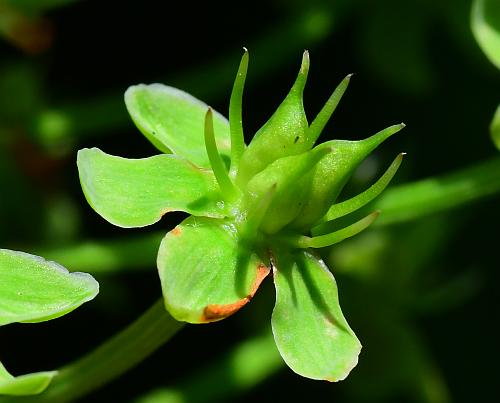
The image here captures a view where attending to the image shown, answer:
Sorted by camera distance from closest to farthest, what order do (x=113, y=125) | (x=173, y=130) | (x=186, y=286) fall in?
(x=186, y=286) < (x=173, y=130) < (x=113, y=125)

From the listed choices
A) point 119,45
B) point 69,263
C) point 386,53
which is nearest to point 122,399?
point 69,263

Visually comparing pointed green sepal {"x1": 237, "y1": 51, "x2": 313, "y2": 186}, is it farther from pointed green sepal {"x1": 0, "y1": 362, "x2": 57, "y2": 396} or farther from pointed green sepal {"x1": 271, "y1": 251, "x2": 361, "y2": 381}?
pointed green sepal {"x1": 0, "y1": 362, "x2": 57, "y2": 396}

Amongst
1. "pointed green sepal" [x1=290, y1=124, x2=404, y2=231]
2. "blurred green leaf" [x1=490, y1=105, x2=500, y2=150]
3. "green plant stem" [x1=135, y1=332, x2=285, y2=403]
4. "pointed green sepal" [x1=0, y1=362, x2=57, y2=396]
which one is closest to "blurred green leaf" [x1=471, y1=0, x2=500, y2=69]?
"blurred green leaf" [x1=490, y1=105, x2=500, y2=150]

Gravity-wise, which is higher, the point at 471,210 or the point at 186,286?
the point at 186,286

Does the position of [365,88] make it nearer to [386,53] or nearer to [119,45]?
[386,53]

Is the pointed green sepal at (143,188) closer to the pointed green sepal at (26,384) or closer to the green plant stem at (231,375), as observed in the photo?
the pointed green sepal at (26,384)

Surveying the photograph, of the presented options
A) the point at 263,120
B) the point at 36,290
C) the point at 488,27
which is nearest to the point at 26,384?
the point at 36,290

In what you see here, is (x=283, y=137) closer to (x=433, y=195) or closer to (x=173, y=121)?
(x=173, y=121)
